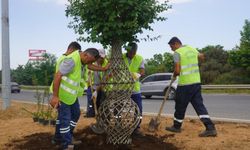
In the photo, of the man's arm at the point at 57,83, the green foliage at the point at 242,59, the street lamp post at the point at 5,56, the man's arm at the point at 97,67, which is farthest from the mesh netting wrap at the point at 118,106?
the green foliage at the point at 242,59

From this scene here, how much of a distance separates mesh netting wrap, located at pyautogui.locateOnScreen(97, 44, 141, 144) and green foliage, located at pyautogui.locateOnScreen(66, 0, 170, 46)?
0.38m

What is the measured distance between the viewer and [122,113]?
6758 mm

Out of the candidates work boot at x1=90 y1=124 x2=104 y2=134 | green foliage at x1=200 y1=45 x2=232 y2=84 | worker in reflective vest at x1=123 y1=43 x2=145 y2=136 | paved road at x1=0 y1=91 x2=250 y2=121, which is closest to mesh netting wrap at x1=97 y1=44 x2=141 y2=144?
work boot at x1=90 y1=124 x2=104 y2=134

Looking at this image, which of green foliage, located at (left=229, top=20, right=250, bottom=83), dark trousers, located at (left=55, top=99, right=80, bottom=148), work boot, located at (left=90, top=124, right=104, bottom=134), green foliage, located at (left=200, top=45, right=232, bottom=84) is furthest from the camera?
green foliage, located at (left=200, top=45, right=232, bottom=84)

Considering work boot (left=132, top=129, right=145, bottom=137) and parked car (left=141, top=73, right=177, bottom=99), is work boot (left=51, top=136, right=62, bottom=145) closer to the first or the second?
work boot (left=132, top=129, right=145, bottom=137)

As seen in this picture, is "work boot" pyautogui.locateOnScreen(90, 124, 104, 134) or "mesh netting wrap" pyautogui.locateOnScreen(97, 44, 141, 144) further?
"work boot" pyautogui.locateOnScreen(90, 124, 104, 134)

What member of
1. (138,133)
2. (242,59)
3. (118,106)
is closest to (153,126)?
(138,133)

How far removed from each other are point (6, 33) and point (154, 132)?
6.80 meters

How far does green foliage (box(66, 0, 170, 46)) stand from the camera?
6.99 metres

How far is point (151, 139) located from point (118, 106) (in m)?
1.16

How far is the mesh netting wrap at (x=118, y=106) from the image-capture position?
6809 mm

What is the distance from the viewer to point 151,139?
7.64 m

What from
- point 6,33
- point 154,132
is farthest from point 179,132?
point 6,33

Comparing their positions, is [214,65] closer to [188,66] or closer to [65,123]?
[188,66]
